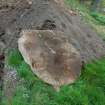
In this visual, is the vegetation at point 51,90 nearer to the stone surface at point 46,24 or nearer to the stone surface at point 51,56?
the stone surface at point 51,56

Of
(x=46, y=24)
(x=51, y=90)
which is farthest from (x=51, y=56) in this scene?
(x=46, y=24)

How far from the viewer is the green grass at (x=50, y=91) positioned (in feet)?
17.5

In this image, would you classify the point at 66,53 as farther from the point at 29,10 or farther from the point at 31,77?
the point at 29,10

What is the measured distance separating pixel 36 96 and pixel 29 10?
191cm

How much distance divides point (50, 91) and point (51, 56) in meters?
0.53

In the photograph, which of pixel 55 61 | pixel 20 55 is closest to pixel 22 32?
pixel 20 55

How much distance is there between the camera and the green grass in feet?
17.5

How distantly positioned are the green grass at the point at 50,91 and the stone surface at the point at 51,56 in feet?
0.37

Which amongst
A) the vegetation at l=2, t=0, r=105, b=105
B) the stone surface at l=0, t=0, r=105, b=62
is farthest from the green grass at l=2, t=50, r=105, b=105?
the stone surface at l=0, t=0, r=105, b=62

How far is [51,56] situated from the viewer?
5.64 m

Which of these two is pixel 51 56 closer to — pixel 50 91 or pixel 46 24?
pixel 50 91

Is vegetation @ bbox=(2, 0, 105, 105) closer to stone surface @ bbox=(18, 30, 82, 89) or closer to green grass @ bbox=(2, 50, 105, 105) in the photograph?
green grass @ bbox=(2, 50, 105, 105)

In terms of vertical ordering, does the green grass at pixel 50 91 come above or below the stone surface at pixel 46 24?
below

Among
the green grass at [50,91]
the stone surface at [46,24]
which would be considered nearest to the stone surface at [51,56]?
the green grass at [50,91]
